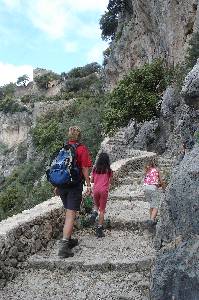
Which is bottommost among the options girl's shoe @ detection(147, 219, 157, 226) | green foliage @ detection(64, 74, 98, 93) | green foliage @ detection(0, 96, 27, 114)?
girl's shoe @ detection(147, 219, 157, 226)

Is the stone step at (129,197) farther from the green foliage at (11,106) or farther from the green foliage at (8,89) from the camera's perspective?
the green foliage at (8,89)

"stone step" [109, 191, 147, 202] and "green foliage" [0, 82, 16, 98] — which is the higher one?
"green foliage" [0, 82, 16, 98]

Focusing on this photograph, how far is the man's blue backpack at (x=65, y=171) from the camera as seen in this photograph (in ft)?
19.8

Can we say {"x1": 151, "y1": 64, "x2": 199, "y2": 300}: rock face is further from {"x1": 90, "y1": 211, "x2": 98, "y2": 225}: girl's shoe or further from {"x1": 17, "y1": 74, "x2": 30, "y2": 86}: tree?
{"x1": 17, "y1": 74, "x2": 30, "y2": 86}: tree

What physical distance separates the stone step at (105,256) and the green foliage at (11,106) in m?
59.7

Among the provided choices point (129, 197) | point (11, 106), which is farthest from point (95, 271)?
point (11, 106)

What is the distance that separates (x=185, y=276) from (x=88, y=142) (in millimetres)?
26043

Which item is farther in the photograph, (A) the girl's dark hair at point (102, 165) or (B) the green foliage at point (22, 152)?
(B) the green foliage at point (22, 152)

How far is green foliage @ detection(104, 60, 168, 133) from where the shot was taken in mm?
23656

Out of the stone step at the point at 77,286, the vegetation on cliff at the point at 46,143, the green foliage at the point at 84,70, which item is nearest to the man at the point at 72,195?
the stone step at the point at 77,286

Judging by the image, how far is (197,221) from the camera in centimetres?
410

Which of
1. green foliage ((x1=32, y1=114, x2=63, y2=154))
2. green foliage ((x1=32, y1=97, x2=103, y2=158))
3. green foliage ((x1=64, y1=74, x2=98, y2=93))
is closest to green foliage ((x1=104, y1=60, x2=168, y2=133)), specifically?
green foliage ((x1=32, y1=97, x2=103, y2=158))

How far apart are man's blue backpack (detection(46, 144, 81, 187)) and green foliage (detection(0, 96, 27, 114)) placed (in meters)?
60.3

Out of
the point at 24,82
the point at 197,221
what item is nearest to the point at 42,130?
the point at 197,221
